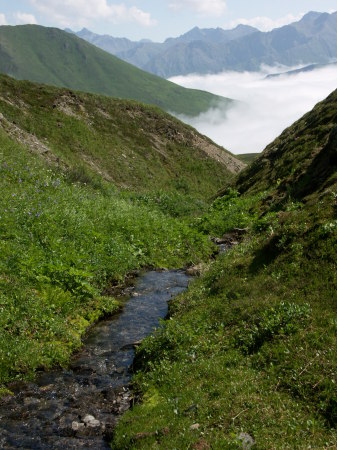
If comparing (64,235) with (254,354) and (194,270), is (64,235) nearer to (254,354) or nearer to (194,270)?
(194,270)

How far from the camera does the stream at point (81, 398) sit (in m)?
9.72

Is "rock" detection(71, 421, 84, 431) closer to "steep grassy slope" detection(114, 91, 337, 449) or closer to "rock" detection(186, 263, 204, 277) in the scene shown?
"steep grassy slope" detection(114, 91, 337, 449)

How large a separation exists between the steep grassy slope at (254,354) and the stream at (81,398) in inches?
27.0

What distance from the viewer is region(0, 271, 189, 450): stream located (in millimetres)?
9719

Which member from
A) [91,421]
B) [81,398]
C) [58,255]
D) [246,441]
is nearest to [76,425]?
[91,421]

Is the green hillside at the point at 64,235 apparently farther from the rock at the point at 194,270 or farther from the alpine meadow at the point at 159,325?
the rock at the point at 194,270

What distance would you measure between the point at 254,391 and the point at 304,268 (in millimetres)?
4859

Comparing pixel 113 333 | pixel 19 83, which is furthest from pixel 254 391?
pixel 19 83

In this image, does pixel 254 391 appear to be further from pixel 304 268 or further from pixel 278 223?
pixel 278 223

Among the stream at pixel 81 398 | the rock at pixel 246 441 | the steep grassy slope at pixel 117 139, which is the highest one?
the steep grassy slope at pixel 117 139

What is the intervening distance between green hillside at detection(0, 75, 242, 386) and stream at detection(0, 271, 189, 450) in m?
0.56

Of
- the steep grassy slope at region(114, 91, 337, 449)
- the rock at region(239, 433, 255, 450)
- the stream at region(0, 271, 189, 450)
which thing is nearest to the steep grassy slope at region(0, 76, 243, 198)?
the stream at region(0, 271, 189, 450)

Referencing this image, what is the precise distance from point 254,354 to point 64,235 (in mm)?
12033

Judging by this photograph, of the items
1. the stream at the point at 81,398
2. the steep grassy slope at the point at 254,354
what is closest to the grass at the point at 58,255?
the stream at the point at 81,398
